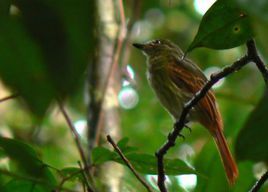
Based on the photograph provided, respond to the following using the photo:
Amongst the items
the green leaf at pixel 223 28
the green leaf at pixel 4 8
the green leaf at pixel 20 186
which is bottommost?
the green leaf at pixel 4 8

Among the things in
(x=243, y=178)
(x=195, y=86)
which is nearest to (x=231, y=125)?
(x=195, y=86)

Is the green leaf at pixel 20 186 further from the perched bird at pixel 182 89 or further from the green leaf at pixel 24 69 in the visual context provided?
the perched bird at pixel 182 89

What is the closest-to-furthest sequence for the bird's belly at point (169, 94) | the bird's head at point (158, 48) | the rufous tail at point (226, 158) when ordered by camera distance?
the rufous tail at point (226, 158) < the bird's belly at point (169, 94) < the bird's head at point (158, 48)

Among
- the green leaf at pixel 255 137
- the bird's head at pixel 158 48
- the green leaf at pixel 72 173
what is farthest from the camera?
the bird's head at pixel 158 48

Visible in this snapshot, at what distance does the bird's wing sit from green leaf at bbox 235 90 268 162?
106 inches

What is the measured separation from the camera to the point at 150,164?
1957 millimetres

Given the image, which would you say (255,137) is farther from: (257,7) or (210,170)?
(210,170)

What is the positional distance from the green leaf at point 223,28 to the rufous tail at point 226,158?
78 centimetres

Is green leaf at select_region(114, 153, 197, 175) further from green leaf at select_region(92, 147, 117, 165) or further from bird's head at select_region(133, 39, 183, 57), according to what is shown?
bird's head at select_region(133, 39, 183, 57)

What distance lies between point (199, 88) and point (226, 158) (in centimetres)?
73

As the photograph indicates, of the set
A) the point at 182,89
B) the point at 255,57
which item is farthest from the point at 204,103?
the point at 255,57

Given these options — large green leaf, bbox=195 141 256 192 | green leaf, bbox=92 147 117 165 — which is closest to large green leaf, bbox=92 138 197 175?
green leaf, bbox=92 147 117 165

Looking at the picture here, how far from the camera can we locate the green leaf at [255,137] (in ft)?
2.46

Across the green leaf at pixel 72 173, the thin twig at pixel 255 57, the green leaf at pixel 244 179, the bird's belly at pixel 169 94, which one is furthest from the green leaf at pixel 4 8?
the bird's belly at pixel 169 94
